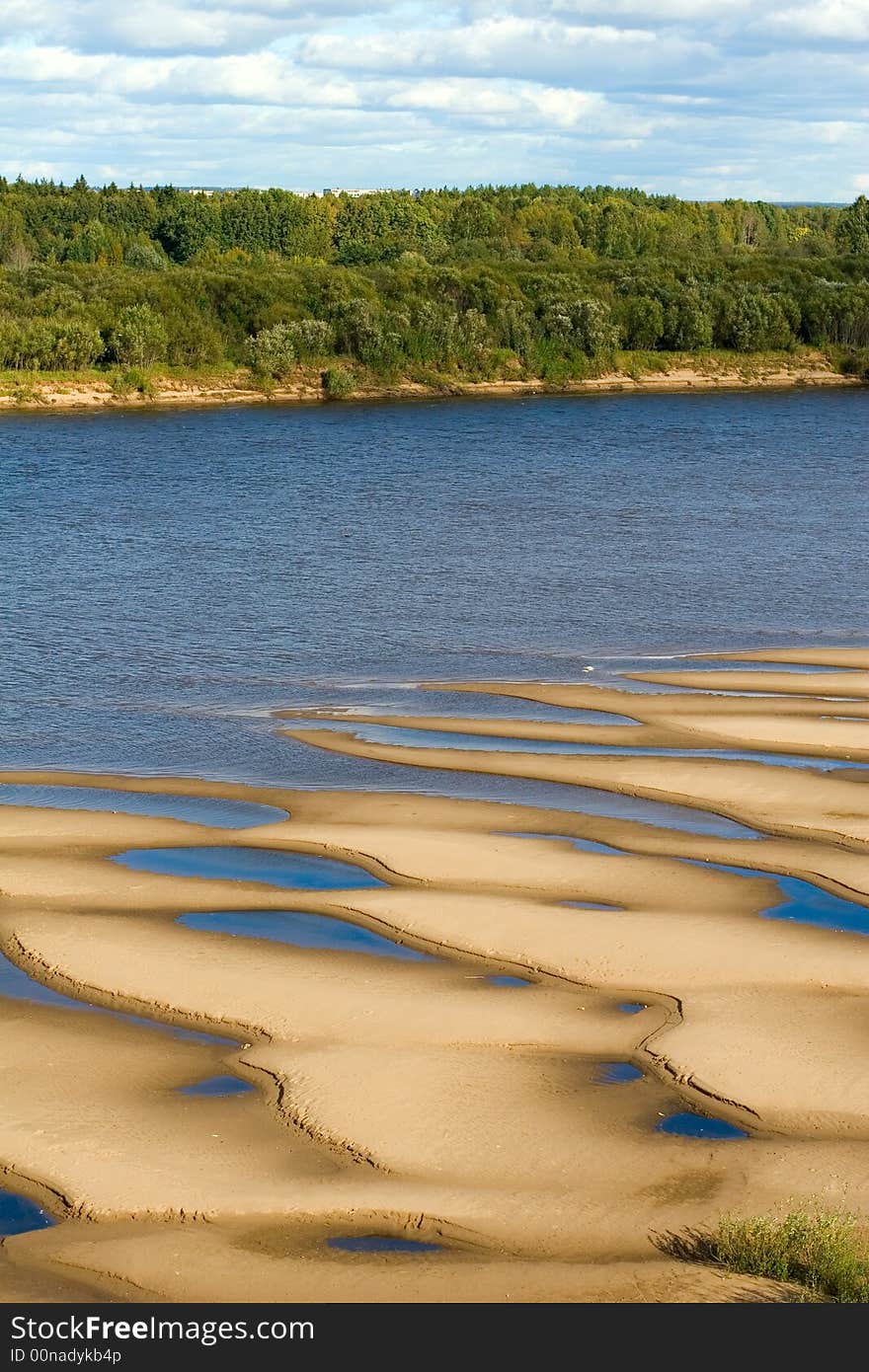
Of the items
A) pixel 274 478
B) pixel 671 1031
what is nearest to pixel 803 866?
pixel 671 1031

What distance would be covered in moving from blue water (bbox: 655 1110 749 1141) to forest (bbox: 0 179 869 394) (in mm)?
69805

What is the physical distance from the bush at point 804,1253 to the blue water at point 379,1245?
1.74 meters

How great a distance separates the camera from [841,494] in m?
48.9

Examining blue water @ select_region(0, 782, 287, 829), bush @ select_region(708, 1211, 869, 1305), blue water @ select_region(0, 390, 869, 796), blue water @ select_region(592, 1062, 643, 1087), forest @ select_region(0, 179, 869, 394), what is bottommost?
blue water @ select_region(592, 1062, 643, 1087)

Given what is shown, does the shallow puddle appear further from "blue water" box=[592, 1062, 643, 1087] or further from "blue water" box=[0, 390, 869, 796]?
"blue water" box=[0, 390, 869, 796]

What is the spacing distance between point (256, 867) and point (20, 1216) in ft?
22.0

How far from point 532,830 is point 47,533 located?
86.3ft

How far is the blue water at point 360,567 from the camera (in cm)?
2470

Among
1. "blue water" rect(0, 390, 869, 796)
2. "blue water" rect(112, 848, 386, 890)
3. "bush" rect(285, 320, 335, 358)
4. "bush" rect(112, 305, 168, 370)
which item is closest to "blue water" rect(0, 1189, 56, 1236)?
"blue water" rect(112, 848, 386, 890)

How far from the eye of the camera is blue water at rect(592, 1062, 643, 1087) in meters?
12.4

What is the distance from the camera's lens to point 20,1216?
34.9ft

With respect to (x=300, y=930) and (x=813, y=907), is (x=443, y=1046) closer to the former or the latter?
(x=300, y=930)

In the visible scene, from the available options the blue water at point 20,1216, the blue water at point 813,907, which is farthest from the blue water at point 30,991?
the blue water at point 813,907
